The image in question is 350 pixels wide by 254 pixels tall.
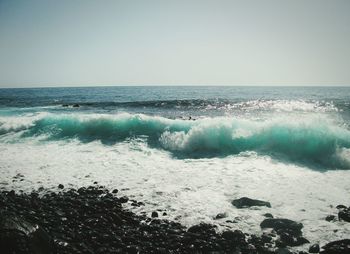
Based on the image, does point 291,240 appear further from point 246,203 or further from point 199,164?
point 199,164

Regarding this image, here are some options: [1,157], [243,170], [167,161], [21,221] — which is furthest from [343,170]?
[1,157]

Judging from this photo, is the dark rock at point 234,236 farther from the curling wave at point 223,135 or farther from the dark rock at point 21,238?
the curling wave at point 223,135

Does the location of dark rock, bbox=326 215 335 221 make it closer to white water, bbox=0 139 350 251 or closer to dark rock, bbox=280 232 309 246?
white water, bbox=0 139 350 251

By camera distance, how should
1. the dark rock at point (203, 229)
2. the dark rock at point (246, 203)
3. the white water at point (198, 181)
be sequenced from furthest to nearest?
the dark rock at point (246, 203)
the white water at point (198, 181)
the dark rock at point (203, 229)

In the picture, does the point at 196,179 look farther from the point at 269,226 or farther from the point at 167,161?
the point at 269,226

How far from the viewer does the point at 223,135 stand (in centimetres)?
1385

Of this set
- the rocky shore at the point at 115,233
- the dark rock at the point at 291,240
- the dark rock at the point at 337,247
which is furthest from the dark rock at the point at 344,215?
the dark rock at the point at 291,240

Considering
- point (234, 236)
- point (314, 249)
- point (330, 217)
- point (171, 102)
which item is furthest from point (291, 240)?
point (171, 102)

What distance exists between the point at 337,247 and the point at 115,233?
479 centimetres

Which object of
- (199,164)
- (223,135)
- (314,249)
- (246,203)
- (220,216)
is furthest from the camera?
(223,135)

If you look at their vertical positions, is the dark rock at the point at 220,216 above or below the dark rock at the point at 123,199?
below

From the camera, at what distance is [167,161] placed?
11523 millimetres

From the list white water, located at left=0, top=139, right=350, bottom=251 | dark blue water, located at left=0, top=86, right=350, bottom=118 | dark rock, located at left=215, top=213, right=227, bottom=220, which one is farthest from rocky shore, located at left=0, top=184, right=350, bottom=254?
dark blue water, located at left=0, top=86, right=350, bottom=118

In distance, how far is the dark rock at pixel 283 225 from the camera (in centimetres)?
597
